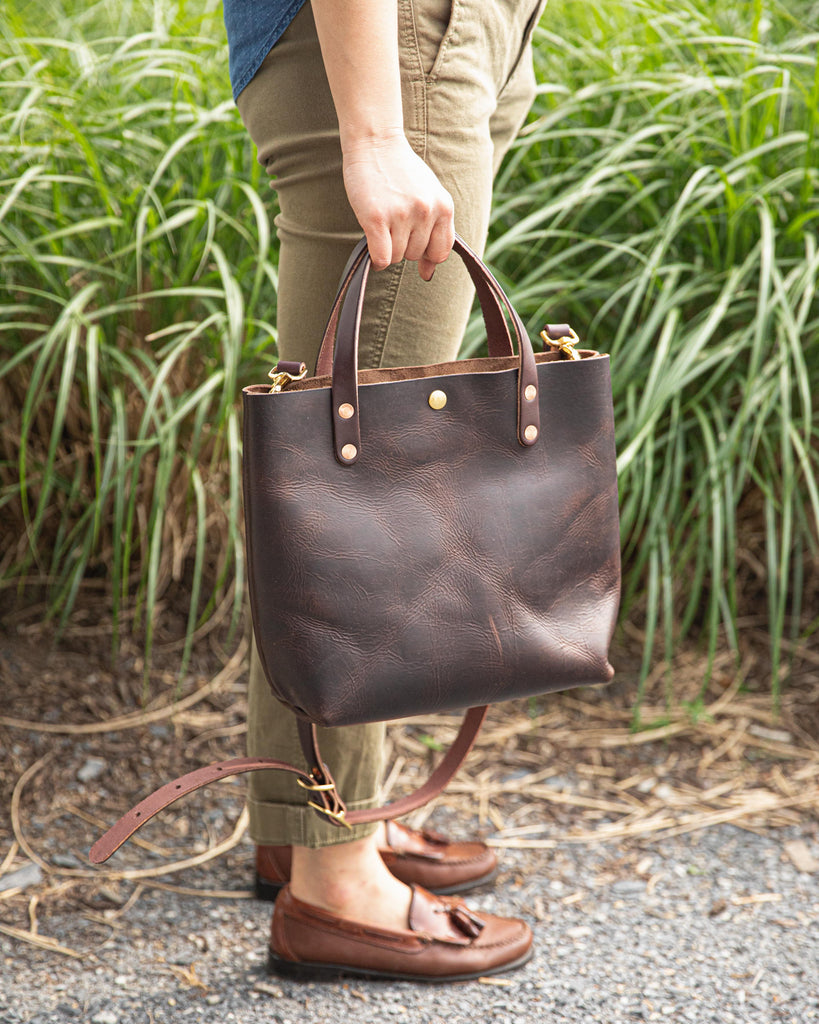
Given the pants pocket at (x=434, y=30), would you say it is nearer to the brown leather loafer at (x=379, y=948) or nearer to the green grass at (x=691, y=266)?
the green grass at (x=691, y=266)

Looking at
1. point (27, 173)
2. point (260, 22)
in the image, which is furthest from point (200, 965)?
point (27, 173)

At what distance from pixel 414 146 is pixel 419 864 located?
897mm

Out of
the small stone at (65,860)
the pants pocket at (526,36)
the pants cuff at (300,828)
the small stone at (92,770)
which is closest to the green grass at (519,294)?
the small stone at (92,770)

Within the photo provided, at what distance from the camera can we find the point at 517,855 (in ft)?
4.67

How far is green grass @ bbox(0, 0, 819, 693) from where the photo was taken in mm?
1560

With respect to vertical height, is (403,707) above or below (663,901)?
above

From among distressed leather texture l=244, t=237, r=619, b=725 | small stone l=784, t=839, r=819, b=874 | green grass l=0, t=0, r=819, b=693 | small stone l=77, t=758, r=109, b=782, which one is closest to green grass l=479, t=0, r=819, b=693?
green grass l=0, t=0, r=819, b=693

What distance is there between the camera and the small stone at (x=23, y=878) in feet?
4.25

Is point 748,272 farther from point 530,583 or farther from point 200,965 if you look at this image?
point 200,965

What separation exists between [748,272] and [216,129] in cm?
95

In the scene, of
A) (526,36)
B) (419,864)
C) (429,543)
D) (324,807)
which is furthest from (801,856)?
(526,36)

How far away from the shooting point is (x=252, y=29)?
933mm

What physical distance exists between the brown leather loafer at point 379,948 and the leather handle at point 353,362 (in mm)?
575

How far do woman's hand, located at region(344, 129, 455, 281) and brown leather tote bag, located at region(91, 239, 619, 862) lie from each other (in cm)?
3
